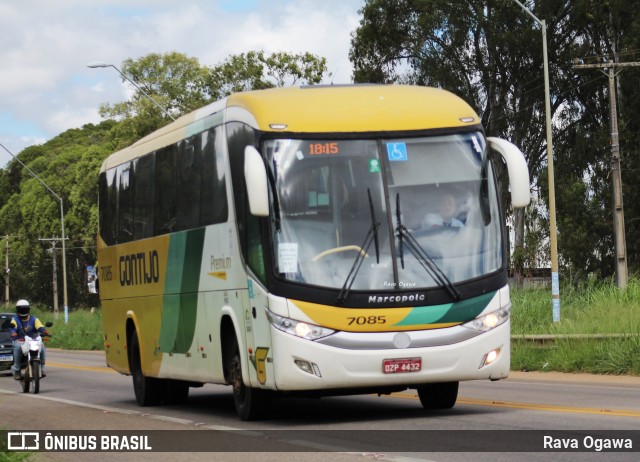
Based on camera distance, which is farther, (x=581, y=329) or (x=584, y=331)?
(x=581, y=329)

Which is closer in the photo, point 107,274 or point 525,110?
point 107,274

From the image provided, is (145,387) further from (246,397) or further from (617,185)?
(617,185)

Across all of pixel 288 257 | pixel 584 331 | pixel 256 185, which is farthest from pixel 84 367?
pixel 256 185

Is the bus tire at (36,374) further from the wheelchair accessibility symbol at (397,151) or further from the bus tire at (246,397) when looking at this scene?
the wheelchair accessibility symbol at (397,151)

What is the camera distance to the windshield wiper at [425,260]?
14281mm

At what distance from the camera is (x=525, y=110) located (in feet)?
181

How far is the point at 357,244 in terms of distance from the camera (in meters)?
14.3

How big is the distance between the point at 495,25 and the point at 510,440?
4314 cm

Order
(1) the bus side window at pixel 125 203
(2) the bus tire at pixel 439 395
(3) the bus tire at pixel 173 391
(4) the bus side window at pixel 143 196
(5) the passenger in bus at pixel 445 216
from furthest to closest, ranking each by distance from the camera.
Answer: (1) the bus side window at pixel 125 203, (3) the bus tire at pixel 173 391, (4) the bus side window at pixel 143 196, (2) the bus tire at pixel 439 395, (5) the passenger in bus at pixel 445 216

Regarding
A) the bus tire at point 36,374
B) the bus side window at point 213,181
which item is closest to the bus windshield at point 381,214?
the bus side window at point 213,181

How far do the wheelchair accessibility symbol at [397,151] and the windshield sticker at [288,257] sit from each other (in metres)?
1.39

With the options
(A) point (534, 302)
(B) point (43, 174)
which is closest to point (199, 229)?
(A) point (534, 302)

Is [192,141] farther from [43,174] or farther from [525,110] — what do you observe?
[43,174]

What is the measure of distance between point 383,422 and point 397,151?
2767 millimetres
